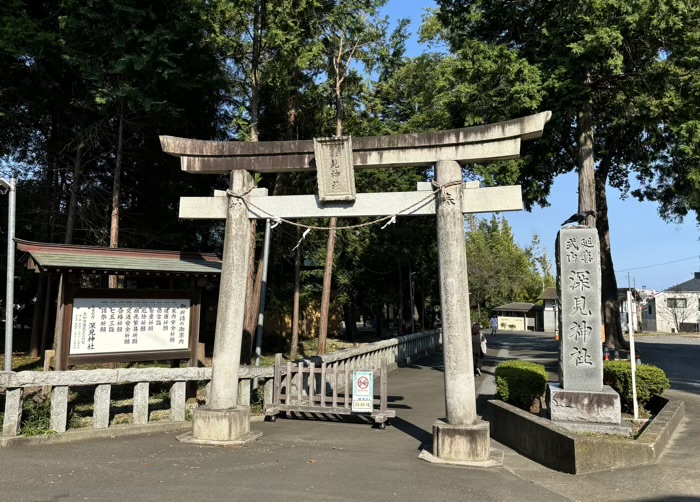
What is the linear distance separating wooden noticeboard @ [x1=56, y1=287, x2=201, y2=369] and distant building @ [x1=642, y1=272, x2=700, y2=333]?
53.3 meters

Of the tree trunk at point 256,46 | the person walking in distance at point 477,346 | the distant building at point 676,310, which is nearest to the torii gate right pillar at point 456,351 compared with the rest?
the person walking in distance at point 477,346

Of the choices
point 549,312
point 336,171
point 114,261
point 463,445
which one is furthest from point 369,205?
point 549,312

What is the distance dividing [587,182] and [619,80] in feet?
12.1

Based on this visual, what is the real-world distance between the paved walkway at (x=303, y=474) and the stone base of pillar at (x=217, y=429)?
19 cm

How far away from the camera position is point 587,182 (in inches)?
605

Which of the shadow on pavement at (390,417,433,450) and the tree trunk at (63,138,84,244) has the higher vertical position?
the tree trunk at (63,138,84,244)

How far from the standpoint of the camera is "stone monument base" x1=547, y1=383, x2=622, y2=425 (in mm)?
7641

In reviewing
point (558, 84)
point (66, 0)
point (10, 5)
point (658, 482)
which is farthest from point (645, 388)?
point (10, 5)

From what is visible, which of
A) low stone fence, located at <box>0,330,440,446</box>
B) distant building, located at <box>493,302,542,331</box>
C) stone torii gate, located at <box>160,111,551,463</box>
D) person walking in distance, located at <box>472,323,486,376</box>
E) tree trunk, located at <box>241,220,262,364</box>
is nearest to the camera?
stone torii gate, located at <box>160,111,551,463</box>

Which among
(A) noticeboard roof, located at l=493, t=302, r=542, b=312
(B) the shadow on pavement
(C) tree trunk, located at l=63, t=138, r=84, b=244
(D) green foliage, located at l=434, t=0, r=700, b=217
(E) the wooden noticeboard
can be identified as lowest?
(B) the shadow on pavement

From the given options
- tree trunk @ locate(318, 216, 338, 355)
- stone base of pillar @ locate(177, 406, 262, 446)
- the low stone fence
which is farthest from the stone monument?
tree trunk @ locate(318, 216, 338, 355)

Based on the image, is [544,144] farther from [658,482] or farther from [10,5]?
[10,5]

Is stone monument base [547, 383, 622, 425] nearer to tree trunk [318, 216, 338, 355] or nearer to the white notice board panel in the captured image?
the white notice board panel

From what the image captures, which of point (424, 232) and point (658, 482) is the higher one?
point (424, 232)
